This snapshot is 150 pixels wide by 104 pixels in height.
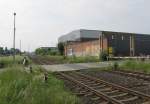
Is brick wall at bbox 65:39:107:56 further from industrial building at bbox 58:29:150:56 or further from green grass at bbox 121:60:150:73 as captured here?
green grass at bbox 121:60:150:73

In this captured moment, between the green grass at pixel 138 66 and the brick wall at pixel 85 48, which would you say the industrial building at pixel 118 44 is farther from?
the green grass at pixel 138 66

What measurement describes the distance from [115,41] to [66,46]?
36.4 metres

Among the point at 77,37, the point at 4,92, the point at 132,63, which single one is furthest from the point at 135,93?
the point at 77,37

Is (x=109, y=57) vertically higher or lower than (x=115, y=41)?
lower

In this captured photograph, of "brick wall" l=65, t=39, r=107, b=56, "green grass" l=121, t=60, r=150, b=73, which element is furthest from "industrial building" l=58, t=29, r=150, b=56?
"green grass" l=121, t=60, r=150, b=73

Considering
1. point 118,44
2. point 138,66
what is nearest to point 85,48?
point 118,44

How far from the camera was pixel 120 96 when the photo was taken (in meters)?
10.5

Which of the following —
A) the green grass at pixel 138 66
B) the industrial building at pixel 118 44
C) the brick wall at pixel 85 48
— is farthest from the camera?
the brick wall at pixel 85 48

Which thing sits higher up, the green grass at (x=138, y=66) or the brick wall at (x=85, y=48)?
the brick wall at (x=85, y=48)

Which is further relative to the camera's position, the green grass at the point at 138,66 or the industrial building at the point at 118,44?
the industrial building at the point at 118,44

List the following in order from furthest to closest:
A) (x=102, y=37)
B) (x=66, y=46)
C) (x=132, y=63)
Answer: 1. (x=66, y=46)
2. (x=102, y=37)
3. (x=132, y=63)

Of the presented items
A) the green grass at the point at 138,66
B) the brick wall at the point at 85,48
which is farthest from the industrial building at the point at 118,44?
the green grass at the point at 138,66

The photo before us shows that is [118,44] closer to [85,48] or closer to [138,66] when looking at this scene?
[85,48]

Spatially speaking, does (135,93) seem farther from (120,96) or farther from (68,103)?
(68,103)
